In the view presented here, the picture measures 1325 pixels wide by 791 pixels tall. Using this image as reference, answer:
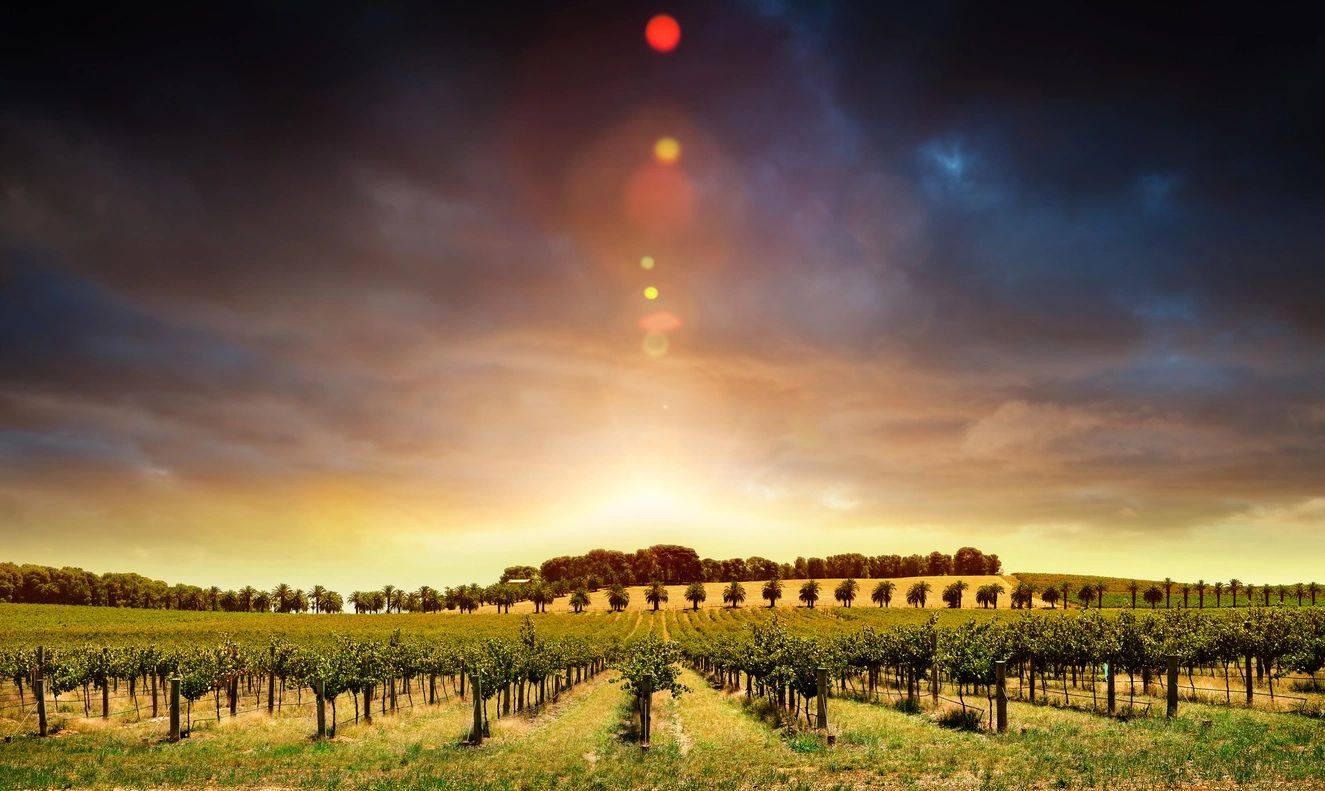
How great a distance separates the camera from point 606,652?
81500mm

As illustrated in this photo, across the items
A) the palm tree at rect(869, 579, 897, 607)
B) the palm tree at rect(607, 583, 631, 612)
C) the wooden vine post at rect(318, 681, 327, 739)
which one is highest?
the wooden vine post at rect(318, 681, 327, 739)

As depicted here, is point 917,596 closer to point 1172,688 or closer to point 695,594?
point 695,594

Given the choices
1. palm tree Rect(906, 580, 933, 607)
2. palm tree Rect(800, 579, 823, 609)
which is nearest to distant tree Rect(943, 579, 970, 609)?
palm tree Rect(906, 580, 933, 607)

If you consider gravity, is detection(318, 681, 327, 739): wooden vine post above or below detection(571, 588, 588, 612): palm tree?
above

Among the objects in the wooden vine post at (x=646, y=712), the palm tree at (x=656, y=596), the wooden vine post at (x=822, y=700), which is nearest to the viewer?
the wooden vine post at (x=646, y=712)

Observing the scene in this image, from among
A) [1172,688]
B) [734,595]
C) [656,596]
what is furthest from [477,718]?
[734,595]

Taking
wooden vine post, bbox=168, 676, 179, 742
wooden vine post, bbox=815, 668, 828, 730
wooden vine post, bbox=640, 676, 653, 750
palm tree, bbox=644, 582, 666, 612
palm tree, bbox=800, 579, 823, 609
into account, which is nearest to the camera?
wooden vine post, bbox=640, 676, 653, 750

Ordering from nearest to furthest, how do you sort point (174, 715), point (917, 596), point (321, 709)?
1. point (174, 715)
2. point (321, 709)
3. point (917, 596)

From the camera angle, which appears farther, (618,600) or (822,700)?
(618,600)

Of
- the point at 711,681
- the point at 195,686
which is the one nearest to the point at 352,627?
the point at 711,681

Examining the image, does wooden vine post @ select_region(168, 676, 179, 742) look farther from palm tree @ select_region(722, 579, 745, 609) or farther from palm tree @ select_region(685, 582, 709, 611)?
palm tree @ select_region(722, 579, 745, 609)

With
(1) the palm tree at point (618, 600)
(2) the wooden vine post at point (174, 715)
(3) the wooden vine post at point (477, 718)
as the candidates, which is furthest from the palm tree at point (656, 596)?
(2) the wooden vine post at point (174, 715)

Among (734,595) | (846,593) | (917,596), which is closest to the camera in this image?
(917,596)

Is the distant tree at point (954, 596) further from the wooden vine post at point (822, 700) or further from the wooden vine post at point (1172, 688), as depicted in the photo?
the wooden vine post at point (822, 700)
